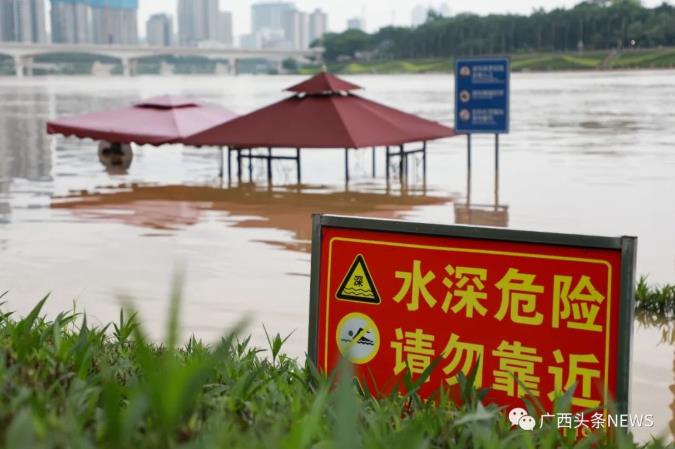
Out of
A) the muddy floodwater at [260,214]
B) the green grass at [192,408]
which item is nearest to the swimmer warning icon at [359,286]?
the green grass at [192,408]

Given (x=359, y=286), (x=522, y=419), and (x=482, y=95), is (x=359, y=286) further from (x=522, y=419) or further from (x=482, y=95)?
(x=482, y=95)

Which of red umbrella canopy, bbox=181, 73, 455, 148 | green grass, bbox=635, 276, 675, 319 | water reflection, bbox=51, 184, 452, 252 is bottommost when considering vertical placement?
green grass, bbox=635, 276, 675, 319

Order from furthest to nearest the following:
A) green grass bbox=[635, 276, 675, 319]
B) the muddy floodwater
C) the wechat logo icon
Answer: the muddy floodwater
green grass bbox=[635, 276, 675, 319]
the wechat logo icon

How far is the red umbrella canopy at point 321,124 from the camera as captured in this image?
643 inches

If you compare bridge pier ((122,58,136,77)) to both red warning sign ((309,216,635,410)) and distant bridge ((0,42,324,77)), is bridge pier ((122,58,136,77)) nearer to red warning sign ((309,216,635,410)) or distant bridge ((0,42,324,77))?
distant bridge ((0,42,324,77))

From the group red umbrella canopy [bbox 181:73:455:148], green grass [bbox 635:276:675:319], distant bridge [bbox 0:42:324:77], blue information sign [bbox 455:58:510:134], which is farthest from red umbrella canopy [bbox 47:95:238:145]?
A: distant bridge [bbox 0:42:324:77]

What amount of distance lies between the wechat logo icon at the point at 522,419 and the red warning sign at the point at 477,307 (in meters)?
0.09

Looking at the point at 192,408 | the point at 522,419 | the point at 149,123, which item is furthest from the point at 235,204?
the point at 192,408

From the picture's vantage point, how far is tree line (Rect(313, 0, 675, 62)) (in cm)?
11631

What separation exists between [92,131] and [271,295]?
10.9m

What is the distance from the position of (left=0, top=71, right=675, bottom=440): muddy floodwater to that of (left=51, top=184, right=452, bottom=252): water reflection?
35 millimetres

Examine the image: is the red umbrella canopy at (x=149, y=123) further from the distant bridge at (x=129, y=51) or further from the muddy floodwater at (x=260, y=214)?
the distant bridge at (x=129, y=51)

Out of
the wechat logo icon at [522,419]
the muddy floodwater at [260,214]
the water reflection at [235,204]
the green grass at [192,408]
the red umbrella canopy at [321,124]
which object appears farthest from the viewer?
the red umbrella canopy at [321,124]

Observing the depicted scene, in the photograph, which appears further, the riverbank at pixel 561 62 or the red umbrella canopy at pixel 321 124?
the riverbank at pixel 561 62
